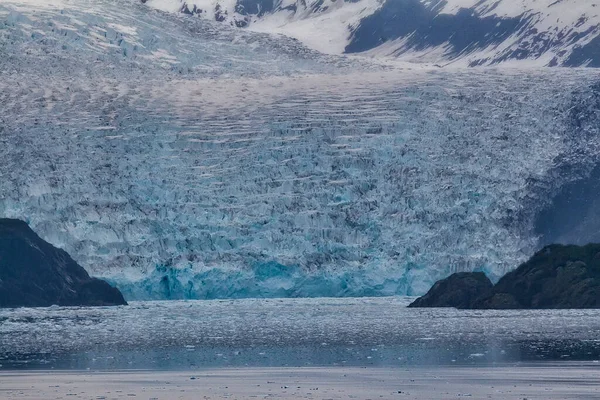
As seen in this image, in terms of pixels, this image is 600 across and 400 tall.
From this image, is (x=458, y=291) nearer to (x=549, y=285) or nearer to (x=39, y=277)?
(x=549, y=285)

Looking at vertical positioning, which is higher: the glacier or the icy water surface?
the glacier

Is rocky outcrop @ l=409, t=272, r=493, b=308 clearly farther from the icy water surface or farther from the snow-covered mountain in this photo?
the snow-covered mountain

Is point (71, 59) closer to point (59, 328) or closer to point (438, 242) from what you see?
point (438, 242)

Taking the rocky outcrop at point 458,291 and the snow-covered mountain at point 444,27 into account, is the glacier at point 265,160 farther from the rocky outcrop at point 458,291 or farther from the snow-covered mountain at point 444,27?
the snow-covered mountain at point 444,27

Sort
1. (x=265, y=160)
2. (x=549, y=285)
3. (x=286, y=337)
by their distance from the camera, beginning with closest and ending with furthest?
(x=286, y=337) < (x=549, y=285) < (x=265, y=160)

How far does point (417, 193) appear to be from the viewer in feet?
141

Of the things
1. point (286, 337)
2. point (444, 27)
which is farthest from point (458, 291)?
point (444, 27)

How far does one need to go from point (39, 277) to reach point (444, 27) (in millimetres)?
55254

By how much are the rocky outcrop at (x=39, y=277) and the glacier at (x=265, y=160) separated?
1.11 meters

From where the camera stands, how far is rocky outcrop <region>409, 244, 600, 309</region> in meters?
33.6

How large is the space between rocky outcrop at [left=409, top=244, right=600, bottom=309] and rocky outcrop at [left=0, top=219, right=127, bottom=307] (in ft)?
35.9

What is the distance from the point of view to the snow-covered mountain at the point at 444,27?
273 feet

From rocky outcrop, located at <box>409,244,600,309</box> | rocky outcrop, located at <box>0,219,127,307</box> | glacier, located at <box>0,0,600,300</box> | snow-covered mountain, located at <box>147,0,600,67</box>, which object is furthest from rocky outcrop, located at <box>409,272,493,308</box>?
snow-covered mountain, located at <box>147,0,600,67</box>

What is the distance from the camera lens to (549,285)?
34.5 m
